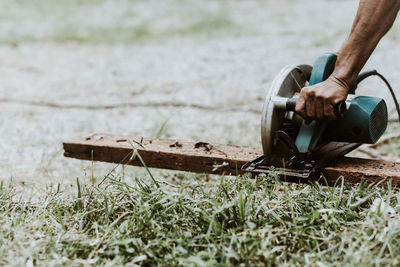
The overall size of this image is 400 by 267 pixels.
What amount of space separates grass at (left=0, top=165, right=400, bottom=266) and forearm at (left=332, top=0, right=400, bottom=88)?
526 millimetres

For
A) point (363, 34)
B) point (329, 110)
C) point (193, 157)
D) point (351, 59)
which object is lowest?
point (193, 157)

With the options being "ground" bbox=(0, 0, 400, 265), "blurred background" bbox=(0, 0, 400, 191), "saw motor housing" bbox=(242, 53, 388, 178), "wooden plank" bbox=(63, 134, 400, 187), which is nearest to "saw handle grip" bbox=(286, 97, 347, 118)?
"saw motor housing" bbox=(242, 53, 388, 178)

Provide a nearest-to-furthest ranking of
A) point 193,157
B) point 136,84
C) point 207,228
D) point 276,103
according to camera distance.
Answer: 1. point 207,228
2. point 276,103
3. point 193,157
4. point 136,84

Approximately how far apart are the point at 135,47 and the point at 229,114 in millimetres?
3950

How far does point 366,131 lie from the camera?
230 cm

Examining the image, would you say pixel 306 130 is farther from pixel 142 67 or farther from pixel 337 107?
pixel 142 67

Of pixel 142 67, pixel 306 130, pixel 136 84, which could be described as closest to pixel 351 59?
pixel 306 130

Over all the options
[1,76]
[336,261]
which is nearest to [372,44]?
[336,261]

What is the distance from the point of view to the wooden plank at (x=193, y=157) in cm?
226

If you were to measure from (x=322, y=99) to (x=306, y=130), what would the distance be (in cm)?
22

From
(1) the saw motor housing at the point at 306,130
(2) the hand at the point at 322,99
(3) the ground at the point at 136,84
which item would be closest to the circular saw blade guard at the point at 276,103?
(1) the saw motor housing at the point at 306,130

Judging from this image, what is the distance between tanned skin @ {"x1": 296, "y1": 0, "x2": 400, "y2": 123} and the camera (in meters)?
2.17

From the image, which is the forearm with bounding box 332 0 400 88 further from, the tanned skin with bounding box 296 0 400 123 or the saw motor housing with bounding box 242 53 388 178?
the saw motor housing with bounding box 242 53 388 178

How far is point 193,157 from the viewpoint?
2494mm
